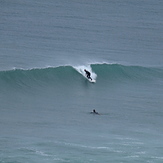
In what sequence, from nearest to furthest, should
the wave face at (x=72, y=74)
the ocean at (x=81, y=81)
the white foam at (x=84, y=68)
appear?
the ocean at (x=81, y=81) < the wave face at (x=72, y=74) < the white foam at (x=84, y=68)

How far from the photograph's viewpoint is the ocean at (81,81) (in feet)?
142

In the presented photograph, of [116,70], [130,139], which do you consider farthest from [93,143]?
[116,70]

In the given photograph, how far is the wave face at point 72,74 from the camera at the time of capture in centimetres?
5416

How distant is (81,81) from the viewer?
5659 cm

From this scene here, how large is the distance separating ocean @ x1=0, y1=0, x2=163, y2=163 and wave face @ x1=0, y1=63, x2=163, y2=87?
65mm

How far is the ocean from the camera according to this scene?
43.4 metres

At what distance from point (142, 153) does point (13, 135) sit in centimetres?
654

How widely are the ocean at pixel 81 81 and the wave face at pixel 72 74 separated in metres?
0.06

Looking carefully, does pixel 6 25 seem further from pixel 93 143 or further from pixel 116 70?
pixel 93 143

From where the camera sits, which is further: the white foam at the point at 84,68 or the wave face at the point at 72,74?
the white foam at the point at 84,68

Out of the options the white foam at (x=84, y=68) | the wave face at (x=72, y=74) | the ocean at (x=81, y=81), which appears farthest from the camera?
the white foam at (x=84, y=68)

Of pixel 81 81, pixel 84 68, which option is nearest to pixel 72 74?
pixel 81 81

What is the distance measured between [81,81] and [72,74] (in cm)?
87

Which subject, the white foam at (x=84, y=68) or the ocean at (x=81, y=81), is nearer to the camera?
the ocean at (x=81, y=81)
